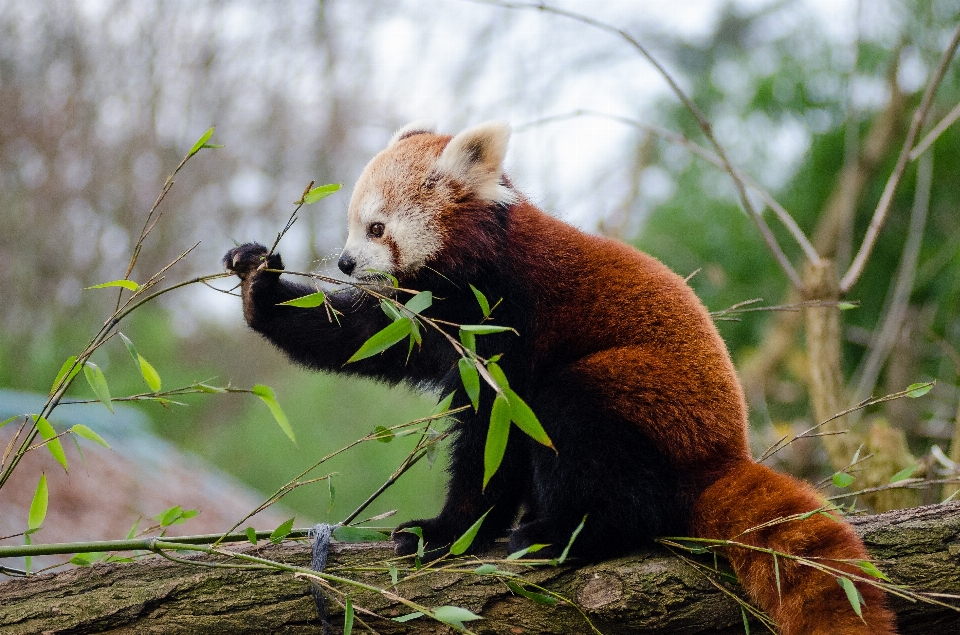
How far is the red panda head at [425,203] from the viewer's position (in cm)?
220

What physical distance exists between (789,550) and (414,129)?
1770 millimetres

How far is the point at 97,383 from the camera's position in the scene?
1.53 m

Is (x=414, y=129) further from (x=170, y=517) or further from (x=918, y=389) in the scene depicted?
(x=918, y=389)

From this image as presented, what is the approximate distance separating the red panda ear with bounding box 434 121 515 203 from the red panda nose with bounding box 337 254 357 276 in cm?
38

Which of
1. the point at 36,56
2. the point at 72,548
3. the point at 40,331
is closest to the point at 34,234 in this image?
the point at 40,331

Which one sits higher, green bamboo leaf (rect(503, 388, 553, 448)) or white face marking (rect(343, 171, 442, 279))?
white face marking (rect(343, 171, 442, 279))

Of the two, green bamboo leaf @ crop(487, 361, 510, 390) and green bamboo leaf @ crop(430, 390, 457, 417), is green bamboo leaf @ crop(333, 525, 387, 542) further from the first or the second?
green bamboo leaf @ crop(487, 361, 510, 390)

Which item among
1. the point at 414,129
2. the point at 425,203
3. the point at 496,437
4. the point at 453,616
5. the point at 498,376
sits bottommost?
the point at 453,616

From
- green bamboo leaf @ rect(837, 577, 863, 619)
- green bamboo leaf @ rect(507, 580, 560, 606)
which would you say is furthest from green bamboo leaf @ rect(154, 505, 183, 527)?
green bamboo leaf @ rect(837, 577, 863, 619)

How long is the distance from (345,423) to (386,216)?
5.10 meters

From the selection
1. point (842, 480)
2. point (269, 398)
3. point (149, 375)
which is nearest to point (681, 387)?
point (842, 480)

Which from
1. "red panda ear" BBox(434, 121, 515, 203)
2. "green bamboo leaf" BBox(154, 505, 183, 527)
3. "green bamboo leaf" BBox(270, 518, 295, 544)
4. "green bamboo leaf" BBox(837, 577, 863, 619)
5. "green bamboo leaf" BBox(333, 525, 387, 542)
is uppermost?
"red panda ear" BBox(434, 121, 515, 203)

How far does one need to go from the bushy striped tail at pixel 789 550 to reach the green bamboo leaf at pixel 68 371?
1378 mm

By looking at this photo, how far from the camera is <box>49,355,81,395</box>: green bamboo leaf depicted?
1.64 meters
